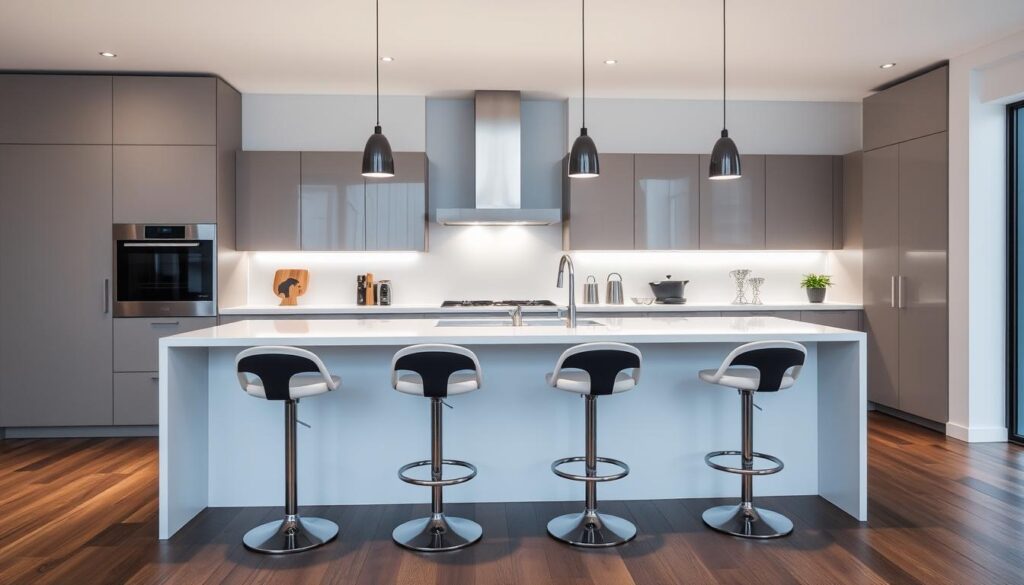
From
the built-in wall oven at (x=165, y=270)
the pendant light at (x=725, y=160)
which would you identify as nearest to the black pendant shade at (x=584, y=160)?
the pendant light at (x=725, y=160)

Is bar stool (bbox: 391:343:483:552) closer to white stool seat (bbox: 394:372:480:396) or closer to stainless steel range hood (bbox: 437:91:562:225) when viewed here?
white stool seat (bbox: 394:372:480:396)

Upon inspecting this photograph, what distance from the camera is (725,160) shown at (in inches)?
143

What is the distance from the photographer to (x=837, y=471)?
352cm

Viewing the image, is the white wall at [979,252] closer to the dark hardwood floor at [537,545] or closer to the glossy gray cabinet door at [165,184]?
the dark hardwood floor at [537,545]

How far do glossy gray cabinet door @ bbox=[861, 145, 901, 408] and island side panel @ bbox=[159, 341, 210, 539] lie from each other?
4.80m

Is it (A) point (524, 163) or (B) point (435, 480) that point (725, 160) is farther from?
(A) point (524, 163)

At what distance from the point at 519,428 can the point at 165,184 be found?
3312mm

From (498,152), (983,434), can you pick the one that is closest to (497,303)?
(498,152)

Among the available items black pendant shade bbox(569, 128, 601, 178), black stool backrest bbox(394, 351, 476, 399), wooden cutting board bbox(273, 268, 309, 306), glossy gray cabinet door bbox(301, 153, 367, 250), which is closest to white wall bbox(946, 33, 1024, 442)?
black pendant shade bbox(569, 128, 601, 178)

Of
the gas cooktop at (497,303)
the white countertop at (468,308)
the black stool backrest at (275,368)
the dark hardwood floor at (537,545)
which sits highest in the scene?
the gas cooktop at (497,303)

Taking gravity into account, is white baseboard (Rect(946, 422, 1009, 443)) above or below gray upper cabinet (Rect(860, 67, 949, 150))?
below

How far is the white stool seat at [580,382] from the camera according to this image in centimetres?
302

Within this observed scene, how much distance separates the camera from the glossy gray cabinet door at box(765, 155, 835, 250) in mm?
5867

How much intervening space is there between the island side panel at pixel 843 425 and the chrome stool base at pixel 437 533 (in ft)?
5.76
